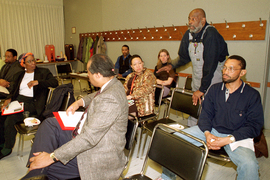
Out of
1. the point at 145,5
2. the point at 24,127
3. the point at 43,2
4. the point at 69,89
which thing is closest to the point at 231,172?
the point at 69,89

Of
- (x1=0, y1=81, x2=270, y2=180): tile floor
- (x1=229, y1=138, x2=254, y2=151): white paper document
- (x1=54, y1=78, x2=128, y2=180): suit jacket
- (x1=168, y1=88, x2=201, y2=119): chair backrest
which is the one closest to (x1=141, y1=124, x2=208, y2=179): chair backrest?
(x1=54, y1=78, x2=128, y2=180): suit jacket

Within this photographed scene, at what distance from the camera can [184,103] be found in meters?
2.44

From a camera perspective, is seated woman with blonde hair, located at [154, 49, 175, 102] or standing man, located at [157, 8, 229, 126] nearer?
standing man, located at [157, 8, 229, 126]

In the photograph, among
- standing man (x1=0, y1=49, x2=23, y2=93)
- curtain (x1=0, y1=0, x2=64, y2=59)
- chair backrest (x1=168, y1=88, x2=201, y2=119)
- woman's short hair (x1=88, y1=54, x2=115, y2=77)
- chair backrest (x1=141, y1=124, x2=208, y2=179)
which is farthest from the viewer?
curtain (x1=0, y1=0, x2=64, y2=59)

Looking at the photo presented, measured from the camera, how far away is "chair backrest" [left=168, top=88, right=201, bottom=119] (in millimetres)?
2284

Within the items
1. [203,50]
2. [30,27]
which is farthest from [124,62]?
[30,27]

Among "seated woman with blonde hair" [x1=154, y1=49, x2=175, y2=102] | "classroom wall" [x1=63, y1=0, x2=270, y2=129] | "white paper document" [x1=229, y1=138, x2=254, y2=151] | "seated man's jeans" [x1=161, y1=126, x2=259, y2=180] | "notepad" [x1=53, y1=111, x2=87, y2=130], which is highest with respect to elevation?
"classroom wall" [x1=63, y1=0, x2=270, y2=129]

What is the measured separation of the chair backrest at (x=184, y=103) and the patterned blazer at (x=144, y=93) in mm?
322

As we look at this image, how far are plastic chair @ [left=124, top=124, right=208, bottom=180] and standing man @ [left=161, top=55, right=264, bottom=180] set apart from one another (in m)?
0.23

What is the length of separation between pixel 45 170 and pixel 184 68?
359 centimetres

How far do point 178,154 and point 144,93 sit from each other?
53.6 inches

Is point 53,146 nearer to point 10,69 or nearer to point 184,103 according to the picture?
point 184,103

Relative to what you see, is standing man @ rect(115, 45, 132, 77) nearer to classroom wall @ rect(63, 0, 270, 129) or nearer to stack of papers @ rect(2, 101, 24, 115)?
classroom wall @ rect(63, 0, 270, 129)

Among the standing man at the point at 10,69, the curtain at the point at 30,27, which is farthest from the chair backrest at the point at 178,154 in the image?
the curtain at the point at 30,27
